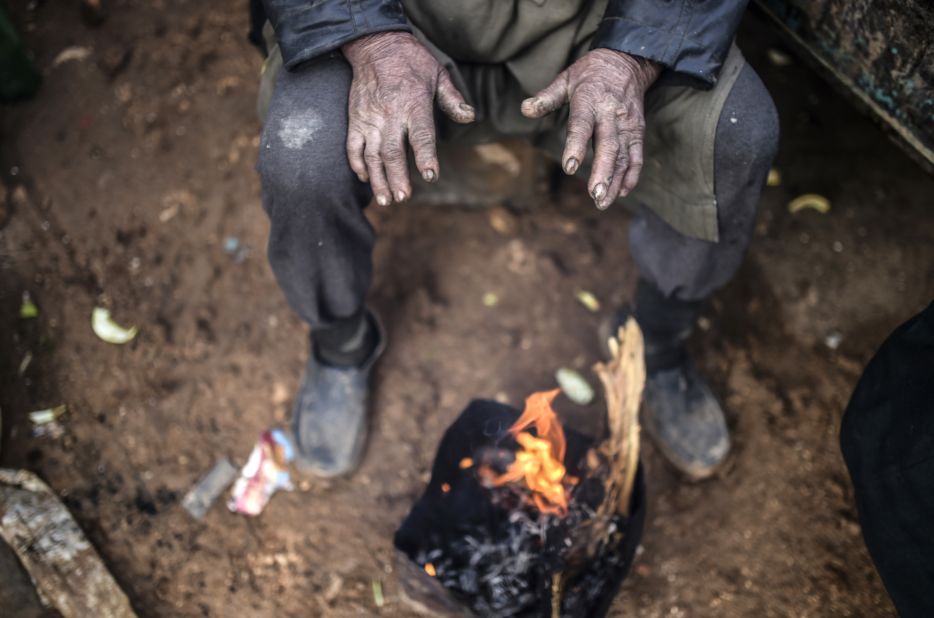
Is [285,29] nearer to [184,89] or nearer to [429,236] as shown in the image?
[429,236]

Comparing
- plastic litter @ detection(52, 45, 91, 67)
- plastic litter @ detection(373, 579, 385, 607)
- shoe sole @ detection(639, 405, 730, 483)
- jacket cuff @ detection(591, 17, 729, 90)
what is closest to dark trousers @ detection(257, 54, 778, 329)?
jacket cuff @ detection(591, 17, 729, 90)

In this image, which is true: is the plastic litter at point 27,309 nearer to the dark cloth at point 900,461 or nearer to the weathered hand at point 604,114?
the weathered hand at point 604,114

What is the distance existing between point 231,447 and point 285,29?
1434mm

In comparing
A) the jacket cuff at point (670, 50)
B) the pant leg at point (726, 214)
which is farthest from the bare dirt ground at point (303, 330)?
the jacket cuff at point (670, 50)

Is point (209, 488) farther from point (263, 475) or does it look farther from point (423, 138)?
point (423, 138)

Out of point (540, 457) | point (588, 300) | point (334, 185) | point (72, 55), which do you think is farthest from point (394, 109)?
point (72, 55)

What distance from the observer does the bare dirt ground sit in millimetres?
2416

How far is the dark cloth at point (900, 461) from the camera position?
1714 millimetres

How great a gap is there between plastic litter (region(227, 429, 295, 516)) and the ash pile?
593 millimetres

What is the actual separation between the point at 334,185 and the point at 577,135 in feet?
2.06

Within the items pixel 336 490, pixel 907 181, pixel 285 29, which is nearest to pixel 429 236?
pixel 336 490

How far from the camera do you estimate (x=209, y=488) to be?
2.52 m

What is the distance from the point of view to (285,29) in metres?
1.89

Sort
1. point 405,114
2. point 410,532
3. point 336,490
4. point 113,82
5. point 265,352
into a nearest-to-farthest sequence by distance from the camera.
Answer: point 405,114
point 410,532
point 336,490
point 265,352
point 113,82
